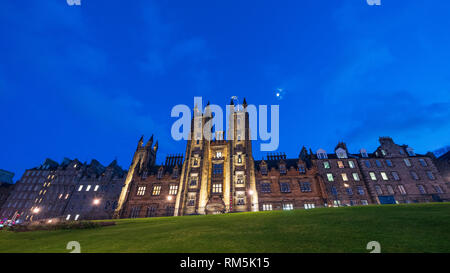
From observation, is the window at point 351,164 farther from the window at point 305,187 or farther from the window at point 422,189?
the window at point 422,189

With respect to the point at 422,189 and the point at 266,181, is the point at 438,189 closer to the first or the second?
the point at 422,189

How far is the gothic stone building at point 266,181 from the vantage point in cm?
3744

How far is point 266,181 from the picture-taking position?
4000 centimetres

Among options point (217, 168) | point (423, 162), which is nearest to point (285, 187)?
point (217, 168)

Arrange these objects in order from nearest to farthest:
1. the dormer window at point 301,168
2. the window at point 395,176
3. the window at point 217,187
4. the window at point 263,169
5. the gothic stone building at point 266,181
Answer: the gothic stone building at point 266,181
the window at point 395,176
the window at point 217,187
the dormer window at point 301,168
the window at point 263,169

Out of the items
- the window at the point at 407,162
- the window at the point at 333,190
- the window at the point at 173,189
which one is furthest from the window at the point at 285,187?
the window at the point at 407,162

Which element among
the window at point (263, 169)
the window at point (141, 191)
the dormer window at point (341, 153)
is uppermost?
the dormer window at point (341, 153)

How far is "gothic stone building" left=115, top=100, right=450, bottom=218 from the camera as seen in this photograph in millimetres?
37438

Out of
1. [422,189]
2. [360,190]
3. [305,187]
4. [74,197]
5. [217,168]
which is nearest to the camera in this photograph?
[422,189]

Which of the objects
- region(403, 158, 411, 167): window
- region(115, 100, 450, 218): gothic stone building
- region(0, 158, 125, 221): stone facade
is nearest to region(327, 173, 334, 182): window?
region(115, 100, 450, 218): gothic stone building

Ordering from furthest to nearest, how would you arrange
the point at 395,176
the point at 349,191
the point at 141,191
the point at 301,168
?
1. the point at 141,191
2. the point at 301,168
3. the point at 395,176
4. the point at 349,191

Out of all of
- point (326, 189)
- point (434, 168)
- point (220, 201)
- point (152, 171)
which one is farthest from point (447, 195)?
point (152, 171)
